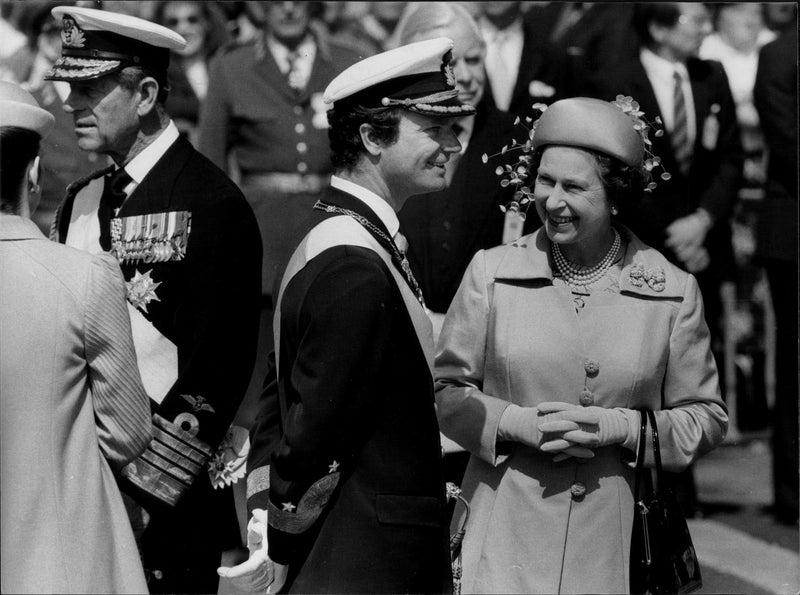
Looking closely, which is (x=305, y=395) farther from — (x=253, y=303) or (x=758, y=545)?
(x=758, y=545)

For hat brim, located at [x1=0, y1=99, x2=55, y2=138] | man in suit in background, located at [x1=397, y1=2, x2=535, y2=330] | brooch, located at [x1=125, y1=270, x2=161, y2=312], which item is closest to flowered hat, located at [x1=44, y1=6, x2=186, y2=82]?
brooch, located at [x1=125, y1=270, x2=161, y2=312]

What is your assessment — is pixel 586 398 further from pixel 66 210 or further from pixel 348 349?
pixel 66 210

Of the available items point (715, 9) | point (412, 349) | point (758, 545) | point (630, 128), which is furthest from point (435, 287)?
point (715, 9)

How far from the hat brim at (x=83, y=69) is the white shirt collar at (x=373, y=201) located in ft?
3.44

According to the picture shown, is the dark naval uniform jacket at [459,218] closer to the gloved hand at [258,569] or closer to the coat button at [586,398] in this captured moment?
the coat button at [586,398]

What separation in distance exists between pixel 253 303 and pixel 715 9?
153 inches

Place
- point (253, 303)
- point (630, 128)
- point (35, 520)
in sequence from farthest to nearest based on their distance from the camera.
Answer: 1. point (253, 303)
2. point (630, 128)
3. point (35, 520)

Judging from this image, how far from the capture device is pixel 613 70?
6.03 metres

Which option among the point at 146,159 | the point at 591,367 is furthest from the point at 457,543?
the point at 146,159

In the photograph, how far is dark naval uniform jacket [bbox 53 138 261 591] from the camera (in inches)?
162

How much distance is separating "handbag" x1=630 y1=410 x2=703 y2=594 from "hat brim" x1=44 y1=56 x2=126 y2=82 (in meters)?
1.95

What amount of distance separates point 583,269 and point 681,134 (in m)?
2.28

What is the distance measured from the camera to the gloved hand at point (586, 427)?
12.2ft

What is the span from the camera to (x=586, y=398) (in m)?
3.80
